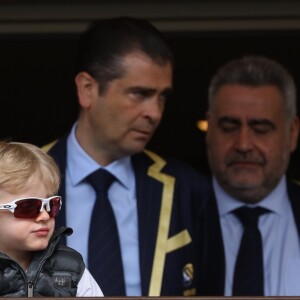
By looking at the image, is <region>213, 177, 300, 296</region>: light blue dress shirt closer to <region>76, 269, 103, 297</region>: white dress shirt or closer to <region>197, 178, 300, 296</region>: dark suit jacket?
<region>197, 178, 300, 296</region>: dark suit jacket

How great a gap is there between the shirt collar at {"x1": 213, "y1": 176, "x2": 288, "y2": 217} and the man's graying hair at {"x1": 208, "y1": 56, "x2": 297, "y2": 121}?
0.26 metres

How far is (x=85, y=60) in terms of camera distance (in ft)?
13.6

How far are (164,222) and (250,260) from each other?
0.43 meters

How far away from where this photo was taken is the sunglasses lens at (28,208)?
310 cm

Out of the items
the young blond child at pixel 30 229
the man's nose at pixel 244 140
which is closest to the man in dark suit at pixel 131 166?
the man's nose at pixel 244 140

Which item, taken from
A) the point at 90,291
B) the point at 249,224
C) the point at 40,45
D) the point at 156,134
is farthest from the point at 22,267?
the point at 156,134

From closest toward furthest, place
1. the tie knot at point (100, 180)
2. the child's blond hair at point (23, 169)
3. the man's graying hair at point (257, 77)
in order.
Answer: the child's blond hair at point (23, 169) < the tie knot at point (100, 180) < the man's graying hair at point (257, 77)

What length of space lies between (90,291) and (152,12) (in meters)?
1.48

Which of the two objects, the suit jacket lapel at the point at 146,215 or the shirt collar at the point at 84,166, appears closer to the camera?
the suit jacket lapel at the point at 146,215

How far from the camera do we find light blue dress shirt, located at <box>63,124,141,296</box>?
3.96m

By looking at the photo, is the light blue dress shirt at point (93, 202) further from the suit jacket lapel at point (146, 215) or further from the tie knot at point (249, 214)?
the tie knot at point (249, 214)

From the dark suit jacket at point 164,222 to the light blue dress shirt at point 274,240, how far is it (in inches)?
11.7

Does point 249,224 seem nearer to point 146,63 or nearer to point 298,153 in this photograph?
point 146,63

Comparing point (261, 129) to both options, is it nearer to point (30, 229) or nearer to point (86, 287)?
point (86, 287)
